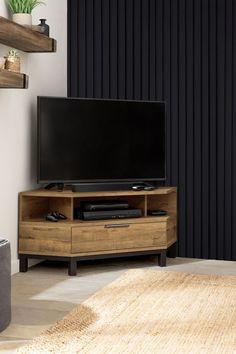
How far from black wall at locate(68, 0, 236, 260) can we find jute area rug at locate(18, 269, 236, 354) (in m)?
1.10

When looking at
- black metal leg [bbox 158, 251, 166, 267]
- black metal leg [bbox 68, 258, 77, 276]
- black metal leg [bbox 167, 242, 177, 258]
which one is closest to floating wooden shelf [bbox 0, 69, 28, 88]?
black metal leg [bbox 68, 258, 77, 276]

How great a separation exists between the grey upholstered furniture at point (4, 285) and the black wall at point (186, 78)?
2189 millimetres

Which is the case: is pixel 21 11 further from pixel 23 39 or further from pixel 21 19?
pixel 23 39

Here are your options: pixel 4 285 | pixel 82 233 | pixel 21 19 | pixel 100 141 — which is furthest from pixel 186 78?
pixel 4 285

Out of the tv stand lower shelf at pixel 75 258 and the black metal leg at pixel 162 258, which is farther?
the black metal leg at pixel 162 258

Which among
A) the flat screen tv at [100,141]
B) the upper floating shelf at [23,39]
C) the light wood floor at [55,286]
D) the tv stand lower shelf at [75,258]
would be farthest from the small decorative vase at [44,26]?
the light wood floor at [55,286]

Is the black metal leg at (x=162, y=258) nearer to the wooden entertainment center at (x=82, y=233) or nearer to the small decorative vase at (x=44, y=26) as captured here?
the wooden entertainment center at (x=82, y=233)

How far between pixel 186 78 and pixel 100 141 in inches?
35.7

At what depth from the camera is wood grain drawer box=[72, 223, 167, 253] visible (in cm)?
434

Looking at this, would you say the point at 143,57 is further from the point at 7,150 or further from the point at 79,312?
the point at 79,312

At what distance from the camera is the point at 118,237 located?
14.6 feet

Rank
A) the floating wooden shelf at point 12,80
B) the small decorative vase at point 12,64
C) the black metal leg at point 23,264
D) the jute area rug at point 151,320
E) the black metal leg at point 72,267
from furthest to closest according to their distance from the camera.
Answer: the black metal leg at point 23,264
the black metal leg at point 72,267
the small decorative vase at point 12,64
the floating wooden shelf at point 12,80
the jute area rug at point 151,320

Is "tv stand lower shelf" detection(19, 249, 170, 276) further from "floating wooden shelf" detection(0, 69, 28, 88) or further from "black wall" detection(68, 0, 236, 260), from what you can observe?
"floating wooden shelf" detection(0, 69, 28, 88)

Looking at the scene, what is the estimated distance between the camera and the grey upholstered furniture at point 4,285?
9.86ft
